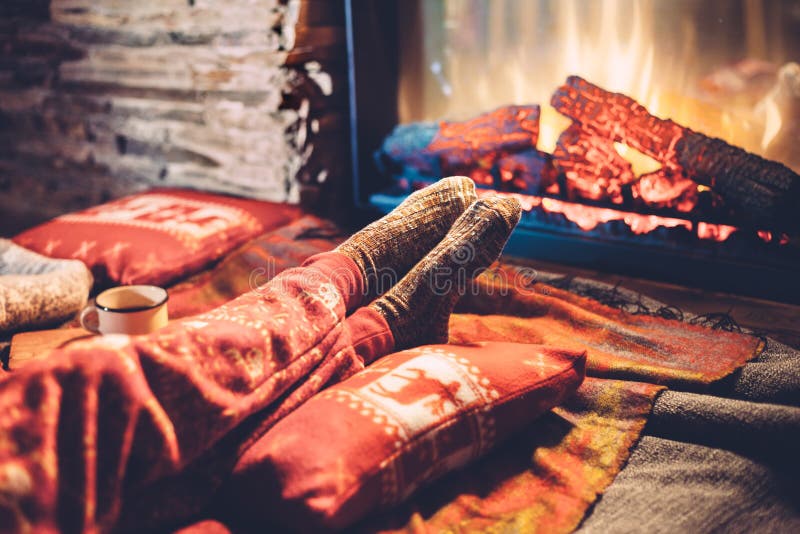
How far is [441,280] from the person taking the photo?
1.10 m

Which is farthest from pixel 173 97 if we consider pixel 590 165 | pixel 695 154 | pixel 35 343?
pixel 695 154

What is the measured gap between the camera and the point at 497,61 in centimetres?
184

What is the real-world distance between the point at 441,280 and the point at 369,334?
6.5 inches

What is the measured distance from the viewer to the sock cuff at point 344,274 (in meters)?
1.04

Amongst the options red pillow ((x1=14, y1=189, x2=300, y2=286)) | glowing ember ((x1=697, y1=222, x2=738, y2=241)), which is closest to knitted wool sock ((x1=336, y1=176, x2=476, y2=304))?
red pillow ((x1=14, y1=189, x2=300, y2=286))

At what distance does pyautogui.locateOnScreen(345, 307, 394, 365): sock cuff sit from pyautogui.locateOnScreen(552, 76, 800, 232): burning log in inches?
35.4

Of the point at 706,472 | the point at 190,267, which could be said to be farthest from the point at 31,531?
the point at 190,267

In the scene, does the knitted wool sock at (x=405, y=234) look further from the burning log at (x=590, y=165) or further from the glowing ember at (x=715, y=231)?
the glowing ember at (x=715, y=231)

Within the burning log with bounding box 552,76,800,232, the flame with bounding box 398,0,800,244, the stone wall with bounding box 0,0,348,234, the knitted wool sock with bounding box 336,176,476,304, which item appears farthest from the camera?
the stone wall with bounding box 0,0,348,234

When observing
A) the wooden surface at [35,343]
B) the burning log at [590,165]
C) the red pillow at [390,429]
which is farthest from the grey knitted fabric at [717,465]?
the wooden surface at [35,343]

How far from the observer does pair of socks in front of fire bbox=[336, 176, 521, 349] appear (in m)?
1.09

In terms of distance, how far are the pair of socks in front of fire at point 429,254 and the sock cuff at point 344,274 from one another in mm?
29

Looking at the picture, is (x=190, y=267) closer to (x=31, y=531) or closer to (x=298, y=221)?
(x=298, y=221)

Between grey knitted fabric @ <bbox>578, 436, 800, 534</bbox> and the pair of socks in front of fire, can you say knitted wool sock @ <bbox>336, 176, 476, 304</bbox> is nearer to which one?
the pair of socks in front of fire
